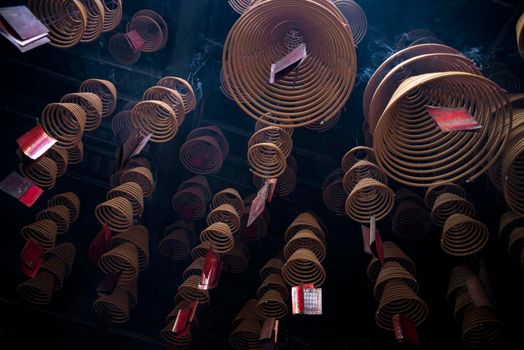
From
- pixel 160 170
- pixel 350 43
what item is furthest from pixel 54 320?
pixel 350 43

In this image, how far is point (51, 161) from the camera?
13.4 ft

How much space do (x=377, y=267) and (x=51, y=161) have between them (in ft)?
13.4

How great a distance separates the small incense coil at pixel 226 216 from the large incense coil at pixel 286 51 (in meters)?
1.57

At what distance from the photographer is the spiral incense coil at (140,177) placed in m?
4.34

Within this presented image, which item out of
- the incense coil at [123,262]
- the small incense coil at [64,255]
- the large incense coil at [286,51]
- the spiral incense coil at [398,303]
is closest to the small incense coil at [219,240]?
the incense coil at [123,262]

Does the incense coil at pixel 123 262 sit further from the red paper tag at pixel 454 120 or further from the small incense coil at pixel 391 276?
A: the red paper tag at pixel 454 120

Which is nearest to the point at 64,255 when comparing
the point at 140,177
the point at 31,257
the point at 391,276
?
the point at 31,257

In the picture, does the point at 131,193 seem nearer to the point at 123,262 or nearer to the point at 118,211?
the point at 118,211

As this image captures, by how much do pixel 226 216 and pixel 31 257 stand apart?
2.21m

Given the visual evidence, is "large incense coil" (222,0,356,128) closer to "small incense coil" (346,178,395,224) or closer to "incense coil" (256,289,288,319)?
"small incense coil" (346,178,395,224)

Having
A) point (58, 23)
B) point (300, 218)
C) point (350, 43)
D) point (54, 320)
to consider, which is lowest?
point (54, 320)

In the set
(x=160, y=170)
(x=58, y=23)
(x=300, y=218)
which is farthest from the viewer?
(x=160, y=170)

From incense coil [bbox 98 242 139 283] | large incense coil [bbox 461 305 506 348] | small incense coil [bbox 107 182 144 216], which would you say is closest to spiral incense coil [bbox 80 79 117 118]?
small incense coil [bbox 107 182 144 216]

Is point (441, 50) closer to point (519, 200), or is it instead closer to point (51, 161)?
point (519, 200)
